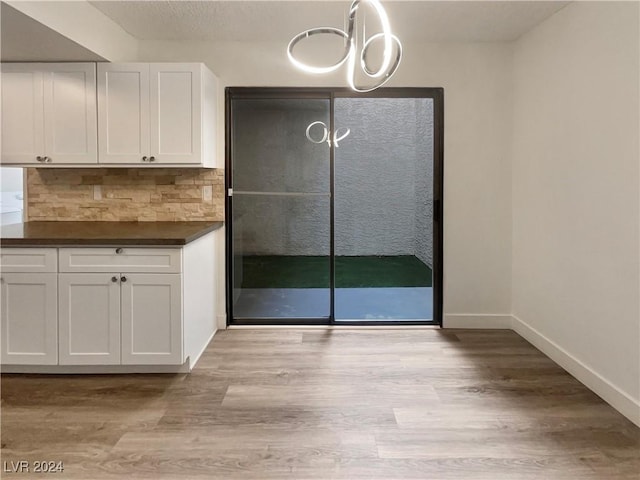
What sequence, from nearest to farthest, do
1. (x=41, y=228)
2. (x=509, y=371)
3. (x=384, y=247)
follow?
(x=509, y=371)
(x=41, y=228)
(x=384, y=247)

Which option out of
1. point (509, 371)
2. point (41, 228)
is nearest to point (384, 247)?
point (509, 371)

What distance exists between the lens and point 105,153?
11.2ft

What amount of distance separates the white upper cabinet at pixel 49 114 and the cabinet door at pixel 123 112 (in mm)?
63

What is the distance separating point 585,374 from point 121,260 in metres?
2.90

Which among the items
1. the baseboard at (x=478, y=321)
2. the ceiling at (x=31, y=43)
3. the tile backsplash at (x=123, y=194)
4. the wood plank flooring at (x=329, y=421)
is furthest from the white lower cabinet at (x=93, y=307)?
the baseboard at (x=478, y=321)

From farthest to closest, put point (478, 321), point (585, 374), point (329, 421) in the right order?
point (478, 321)
point (585, 374)
point (329, 421)

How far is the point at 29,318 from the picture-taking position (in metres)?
2.88

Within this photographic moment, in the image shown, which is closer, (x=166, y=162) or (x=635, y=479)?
(x=635, y=479)

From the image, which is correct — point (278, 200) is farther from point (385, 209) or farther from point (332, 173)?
point (385, 209)

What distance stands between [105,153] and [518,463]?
321 cm

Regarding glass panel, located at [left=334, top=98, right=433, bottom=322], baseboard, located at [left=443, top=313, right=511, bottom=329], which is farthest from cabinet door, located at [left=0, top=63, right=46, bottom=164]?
baseboard, located at [left=443, top=313, right=511, bottom=329]

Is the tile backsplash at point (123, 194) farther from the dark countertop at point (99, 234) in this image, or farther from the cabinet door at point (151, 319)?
the cabinet door at point (151, 319)

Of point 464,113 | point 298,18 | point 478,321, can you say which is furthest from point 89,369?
point 464,113

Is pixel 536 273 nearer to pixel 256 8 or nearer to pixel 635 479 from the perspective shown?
pixel 635 479
